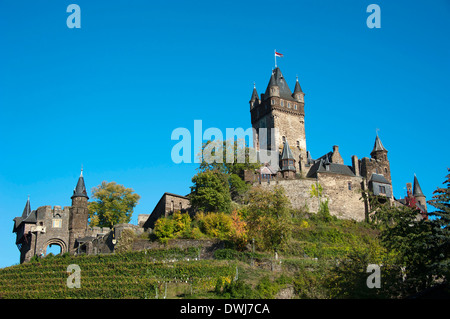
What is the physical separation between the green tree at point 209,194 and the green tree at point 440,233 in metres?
24.2

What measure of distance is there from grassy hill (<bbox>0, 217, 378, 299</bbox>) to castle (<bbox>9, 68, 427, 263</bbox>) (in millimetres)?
5044

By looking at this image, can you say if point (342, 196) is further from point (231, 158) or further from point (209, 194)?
point (209, 194)

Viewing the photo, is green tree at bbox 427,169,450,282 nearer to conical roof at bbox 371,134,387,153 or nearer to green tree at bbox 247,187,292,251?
green tree at bbox 247,187,292,251

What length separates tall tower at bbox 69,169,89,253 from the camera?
5434cm

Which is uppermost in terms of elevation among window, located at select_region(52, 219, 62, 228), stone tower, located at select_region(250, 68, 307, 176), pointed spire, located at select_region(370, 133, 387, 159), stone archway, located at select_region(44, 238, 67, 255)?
stone tower, located at select_region(250, 68, 307, 176)

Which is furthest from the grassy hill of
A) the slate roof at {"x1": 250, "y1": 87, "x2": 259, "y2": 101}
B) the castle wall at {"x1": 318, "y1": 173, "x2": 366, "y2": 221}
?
the slate roof at {"x1": 250, "y1": 87, "x2": 259, "y2": 101}

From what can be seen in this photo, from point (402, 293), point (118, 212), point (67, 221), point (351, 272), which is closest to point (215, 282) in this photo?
point (351, 272)

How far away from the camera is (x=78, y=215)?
5525 centimetres

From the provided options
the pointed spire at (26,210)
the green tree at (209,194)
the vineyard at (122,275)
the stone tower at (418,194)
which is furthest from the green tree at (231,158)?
the stone tower at (418,194)

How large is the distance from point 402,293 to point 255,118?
4861 cm
